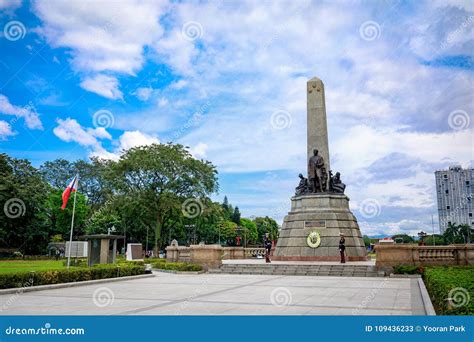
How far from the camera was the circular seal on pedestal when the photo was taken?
1065 inches

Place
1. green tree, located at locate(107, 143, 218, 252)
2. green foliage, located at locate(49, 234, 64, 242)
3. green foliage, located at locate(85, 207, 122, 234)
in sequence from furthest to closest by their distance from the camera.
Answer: green foliage, located at locate(85, 207, 122, 234)
green foliage, located at locate(49, 234, 64, 242)
green tree, located at locate(107, 143, 218, 252)

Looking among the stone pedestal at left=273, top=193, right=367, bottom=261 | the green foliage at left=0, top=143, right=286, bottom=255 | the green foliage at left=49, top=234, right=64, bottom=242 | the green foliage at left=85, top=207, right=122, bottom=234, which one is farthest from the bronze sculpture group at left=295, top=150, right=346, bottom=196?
the green foliage at left=85, top=207, right=122, bottom=234

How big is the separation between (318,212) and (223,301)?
17.7 meters

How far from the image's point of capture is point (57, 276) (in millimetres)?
15984

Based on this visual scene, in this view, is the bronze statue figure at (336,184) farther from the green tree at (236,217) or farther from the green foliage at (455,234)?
the green tree at (236,217)

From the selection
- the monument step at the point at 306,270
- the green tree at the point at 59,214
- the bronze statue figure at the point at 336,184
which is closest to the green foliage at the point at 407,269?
the monument step at the point at 306,270

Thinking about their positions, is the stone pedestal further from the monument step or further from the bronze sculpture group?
the monument step

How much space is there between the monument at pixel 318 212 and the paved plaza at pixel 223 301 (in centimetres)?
1153

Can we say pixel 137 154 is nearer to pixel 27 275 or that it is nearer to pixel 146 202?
pixel 146 202

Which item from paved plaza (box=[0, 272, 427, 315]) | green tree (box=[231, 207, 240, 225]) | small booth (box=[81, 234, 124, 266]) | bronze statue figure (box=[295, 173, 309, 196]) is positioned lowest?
paved plaza (box=[0, 272, 427, 315])

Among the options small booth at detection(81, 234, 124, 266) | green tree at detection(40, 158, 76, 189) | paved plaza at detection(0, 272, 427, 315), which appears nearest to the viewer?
paved plaza at detection(0, 272, 427, 315)

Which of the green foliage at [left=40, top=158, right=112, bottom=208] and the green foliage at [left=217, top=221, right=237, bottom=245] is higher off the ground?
the green foliage at [left=40, top=158, right=112, bottom=208]

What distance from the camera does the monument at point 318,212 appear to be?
27.1 m
